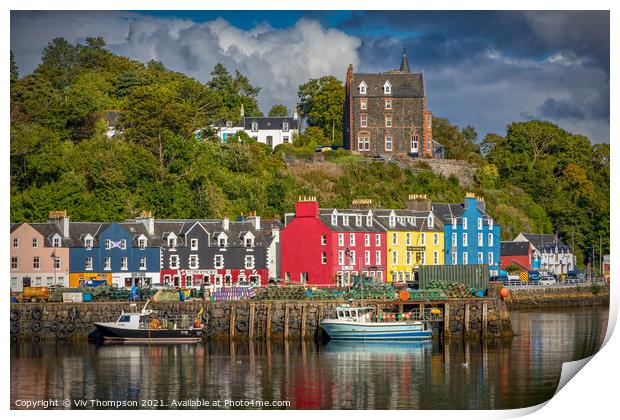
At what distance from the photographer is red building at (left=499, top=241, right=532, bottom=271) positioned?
55.2 metres

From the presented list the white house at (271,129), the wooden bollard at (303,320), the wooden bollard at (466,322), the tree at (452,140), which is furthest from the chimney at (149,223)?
the tree at (452,140)

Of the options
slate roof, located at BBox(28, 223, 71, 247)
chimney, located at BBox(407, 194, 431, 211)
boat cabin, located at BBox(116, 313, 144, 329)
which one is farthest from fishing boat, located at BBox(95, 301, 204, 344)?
chimney, located at BBox(407, 194, 431, 211)

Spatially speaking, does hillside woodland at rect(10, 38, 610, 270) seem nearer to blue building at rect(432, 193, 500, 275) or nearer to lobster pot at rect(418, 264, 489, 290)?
blue building at rect(432, 193, 500, 275)

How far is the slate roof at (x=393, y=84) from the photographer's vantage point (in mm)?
58844

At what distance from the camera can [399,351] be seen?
1320 inches

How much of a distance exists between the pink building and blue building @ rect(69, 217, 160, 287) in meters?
0.38

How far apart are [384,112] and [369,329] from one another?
969 inches

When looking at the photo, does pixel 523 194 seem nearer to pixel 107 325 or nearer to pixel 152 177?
pixel 152 177

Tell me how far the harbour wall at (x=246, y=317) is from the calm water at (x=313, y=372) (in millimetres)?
988

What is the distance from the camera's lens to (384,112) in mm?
58656

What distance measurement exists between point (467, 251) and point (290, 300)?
1534 cm

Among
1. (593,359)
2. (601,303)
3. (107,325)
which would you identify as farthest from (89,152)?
(593,359)

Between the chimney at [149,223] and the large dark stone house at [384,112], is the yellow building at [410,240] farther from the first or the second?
the large dark stone house at [384,112]

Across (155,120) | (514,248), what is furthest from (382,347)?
(514,248)
